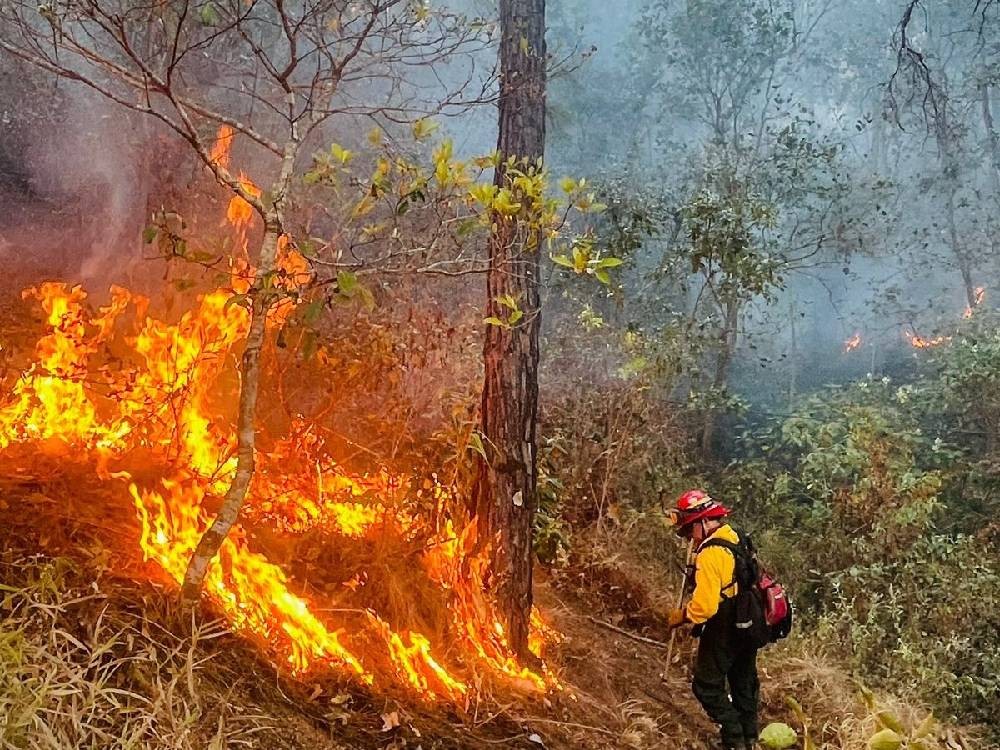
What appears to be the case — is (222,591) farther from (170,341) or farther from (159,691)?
(170,341)

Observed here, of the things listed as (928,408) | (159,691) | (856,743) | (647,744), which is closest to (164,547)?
(159,691)

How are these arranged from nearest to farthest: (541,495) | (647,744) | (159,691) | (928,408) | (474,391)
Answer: (159,691)
(647,744)
(474,391)
(541,495)
(928,408)

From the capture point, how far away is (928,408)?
11.7m

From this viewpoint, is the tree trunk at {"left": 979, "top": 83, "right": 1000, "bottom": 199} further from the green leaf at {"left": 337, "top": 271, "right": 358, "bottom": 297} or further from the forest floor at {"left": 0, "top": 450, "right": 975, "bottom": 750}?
the green leaf at {"left": 337, "top": 271, "right": 358, "bottom": 297}

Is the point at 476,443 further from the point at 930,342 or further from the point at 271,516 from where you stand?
the point at 930,342

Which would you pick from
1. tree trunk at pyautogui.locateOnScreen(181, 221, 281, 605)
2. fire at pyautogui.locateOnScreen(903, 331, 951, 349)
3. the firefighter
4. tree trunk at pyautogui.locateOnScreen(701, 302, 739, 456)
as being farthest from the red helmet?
fire at pyautogui.locateOnScreen(903, 331, 951, 349)

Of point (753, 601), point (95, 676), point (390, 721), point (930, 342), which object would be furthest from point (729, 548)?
point (930, 342)

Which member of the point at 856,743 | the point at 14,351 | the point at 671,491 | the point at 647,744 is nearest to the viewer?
the point at 647,744

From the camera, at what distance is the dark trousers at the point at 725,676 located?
4719 millimetres

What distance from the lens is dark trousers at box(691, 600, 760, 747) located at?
15.5 feet

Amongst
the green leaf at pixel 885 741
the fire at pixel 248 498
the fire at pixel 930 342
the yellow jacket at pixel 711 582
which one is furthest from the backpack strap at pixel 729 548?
the fire at pixel 930 342

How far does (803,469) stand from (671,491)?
2361mm

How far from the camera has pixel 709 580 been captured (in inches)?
183

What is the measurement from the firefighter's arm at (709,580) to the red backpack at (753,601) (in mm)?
55
